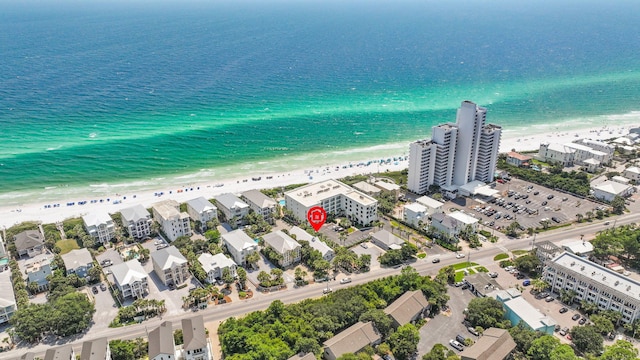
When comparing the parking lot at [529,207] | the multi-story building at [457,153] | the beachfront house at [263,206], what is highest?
the multi-story building at [457,153]

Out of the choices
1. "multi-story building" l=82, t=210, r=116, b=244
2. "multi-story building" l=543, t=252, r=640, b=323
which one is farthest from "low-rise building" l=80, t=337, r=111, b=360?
"multi-story building" l=543, t=252, r=640, b=323

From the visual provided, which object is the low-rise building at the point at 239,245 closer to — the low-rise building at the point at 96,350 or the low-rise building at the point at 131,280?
the low-rise building at the point at 131,280

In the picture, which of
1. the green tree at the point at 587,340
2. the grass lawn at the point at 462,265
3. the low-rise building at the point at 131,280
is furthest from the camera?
the grass lawn at the point at 462,265

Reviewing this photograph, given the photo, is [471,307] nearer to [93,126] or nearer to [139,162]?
[139,162]

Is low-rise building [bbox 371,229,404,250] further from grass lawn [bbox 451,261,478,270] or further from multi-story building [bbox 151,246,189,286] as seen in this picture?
multi-story building [bbox 151,246,189,286]

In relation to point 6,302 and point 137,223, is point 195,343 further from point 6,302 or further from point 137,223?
point 137,223

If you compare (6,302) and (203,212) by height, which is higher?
(203,212)

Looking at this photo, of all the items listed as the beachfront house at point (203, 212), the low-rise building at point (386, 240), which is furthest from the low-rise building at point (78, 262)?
the low-rise building at point (386, 240)

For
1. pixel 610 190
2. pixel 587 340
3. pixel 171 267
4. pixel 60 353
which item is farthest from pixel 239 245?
pixel 610 190
